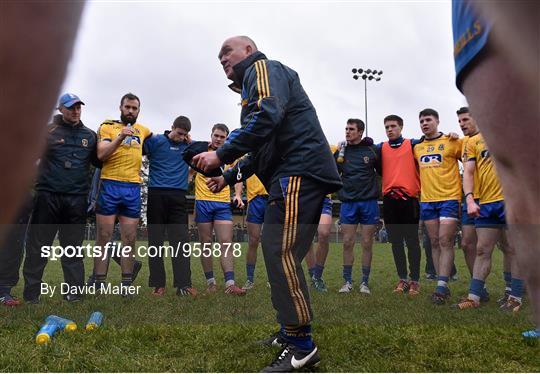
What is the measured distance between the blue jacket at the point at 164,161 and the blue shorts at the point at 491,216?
12.3ft

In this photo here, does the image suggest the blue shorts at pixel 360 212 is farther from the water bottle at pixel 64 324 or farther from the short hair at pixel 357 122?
the water bottle at pixel 64 324

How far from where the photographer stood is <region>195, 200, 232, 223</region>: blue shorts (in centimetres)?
694

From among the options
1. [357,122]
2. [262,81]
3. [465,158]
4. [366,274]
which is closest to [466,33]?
[262,81]

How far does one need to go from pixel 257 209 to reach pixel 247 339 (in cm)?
385

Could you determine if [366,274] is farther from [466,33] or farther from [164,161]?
[466,33]

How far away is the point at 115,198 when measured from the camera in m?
6.12

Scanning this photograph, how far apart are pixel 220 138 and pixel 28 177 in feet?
21.1

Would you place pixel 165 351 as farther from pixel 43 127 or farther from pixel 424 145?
pixel 424 145

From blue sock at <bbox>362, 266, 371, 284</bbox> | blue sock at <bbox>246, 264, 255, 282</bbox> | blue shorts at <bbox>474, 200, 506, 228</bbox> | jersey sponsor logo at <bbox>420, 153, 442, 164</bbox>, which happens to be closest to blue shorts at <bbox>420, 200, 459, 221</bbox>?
jersey sponsor logo at <bbox>420, 153, 442, 164</bbox>

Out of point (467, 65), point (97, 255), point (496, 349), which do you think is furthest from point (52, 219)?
point (467, 65)

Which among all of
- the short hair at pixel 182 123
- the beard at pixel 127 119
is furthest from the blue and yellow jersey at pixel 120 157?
the short hair at pixel 182 123

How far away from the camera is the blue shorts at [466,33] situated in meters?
0.79

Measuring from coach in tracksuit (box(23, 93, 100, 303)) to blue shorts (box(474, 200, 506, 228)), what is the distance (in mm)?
4522

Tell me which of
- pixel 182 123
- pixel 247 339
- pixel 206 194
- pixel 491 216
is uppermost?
pixel 182 123
